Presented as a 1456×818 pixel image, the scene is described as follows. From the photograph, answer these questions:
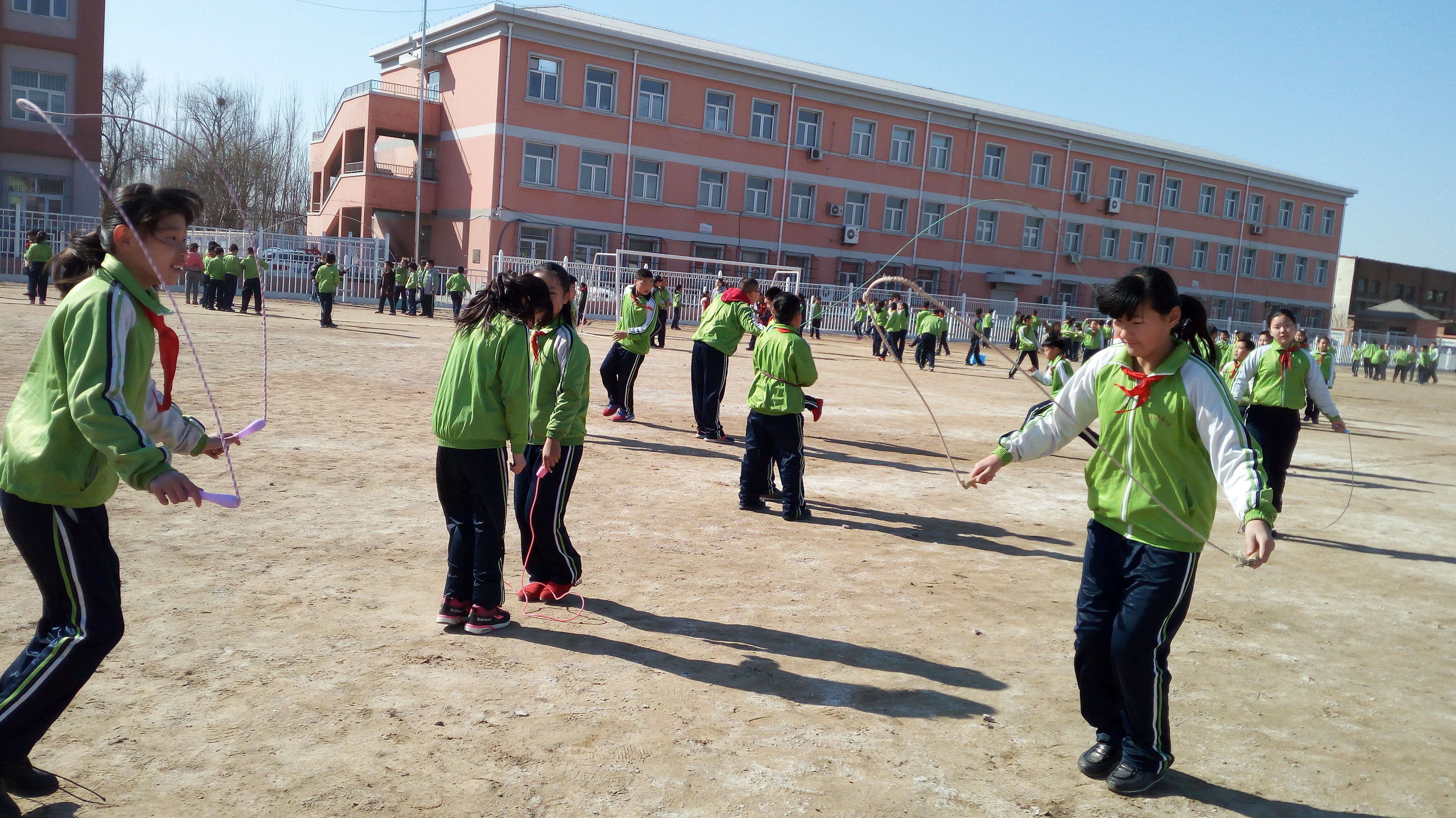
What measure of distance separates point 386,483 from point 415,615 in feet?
9.80

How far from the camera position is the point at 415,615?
193 inches

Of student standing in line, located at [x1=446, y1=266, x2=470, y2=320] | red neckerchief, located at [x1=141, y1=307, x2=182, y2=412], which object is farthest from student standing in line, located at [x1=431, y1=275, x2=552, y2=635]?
student standing in line, located at [x1=446, y1=266, x2=470, y2=320]

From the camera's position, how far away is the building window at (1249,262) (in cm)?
5059

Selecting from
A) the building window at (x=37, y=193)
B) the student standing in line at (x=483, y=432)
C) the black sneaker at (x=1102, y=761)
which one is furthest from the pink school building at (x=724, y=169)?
the black sneaker at (x=1102, y=761)

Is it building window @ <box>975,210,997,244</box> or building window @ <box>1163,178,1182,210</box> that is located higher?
building window @ <box>1163,178,1182,210</box>

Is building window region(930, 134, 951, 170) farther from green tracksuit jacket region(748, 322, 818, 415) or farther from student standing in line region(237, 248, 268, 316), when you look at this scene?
→ green tracksuit jacket region(748, 322, 818, 415)

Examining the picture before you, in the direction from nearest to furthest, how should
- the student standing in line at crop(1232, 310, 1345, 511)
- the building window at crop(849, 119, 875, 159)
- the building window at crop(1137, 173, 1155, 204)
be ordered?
the student standing in line at crop(1232, 310, 1345, 511)
the building window at crop(849, 119, 875, 159)
the building window at crop(1137, 173, 1155, 204)

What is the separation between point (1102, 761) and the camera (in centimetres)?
369

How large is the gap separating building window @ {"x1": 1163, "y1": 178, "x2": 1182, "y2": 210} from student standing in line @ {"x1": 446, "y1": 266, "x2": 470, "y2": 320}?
3298 centimetres

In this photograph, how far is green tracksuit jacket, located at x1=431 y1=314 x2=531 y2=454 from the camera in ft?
14.5

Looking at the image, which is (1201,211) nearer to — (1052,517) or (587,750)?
(1052,517)

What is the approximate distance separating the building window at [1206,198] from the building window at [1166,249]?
7.01 ft

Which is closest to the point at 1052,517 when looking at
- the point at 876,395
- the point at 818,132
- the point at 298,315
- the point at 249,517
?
the point at 249,517

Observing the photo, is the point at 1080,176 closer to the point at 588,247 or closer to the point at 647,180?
the point at 647,180
